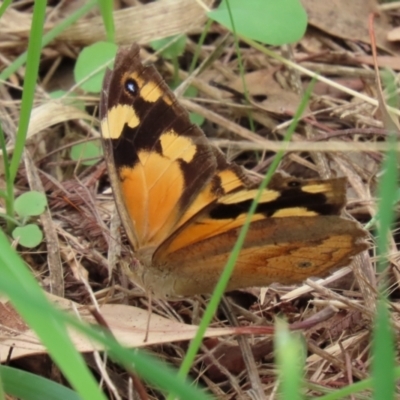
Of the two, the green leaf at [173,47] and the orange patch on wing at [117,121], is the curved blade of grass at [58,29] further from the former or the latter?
the orange patch on wing at [117,121]

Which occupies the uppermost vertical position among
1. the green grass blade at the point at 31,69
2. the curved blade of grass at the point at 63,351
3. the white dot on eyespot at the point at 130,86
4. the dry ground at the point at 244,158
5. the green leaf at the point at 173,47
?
the green grass blade at the point at 31,69

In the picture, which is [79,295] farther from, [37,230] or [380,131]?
[380,131]

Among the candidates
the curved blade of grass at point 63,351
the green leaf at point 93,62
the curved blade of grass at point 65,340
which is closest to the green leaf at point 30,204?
the green leaf at point 93,62

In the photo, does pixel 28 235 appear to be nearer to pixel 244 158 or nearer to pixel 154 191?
pixel 154 191

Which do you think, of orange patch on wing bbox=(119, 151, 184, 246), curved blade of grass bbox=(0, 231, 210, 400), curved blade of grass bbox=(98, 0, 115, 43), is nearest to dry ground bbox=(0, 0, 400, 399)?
orange patch on wing bbox=(119, 151, 184, 246)

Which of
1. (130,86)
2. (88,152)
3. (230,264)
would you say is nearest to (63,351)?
(230,264)

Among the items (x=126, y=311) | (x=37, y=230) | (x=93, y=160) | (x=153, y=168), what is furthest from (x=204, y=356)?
(x=93, y=160)
